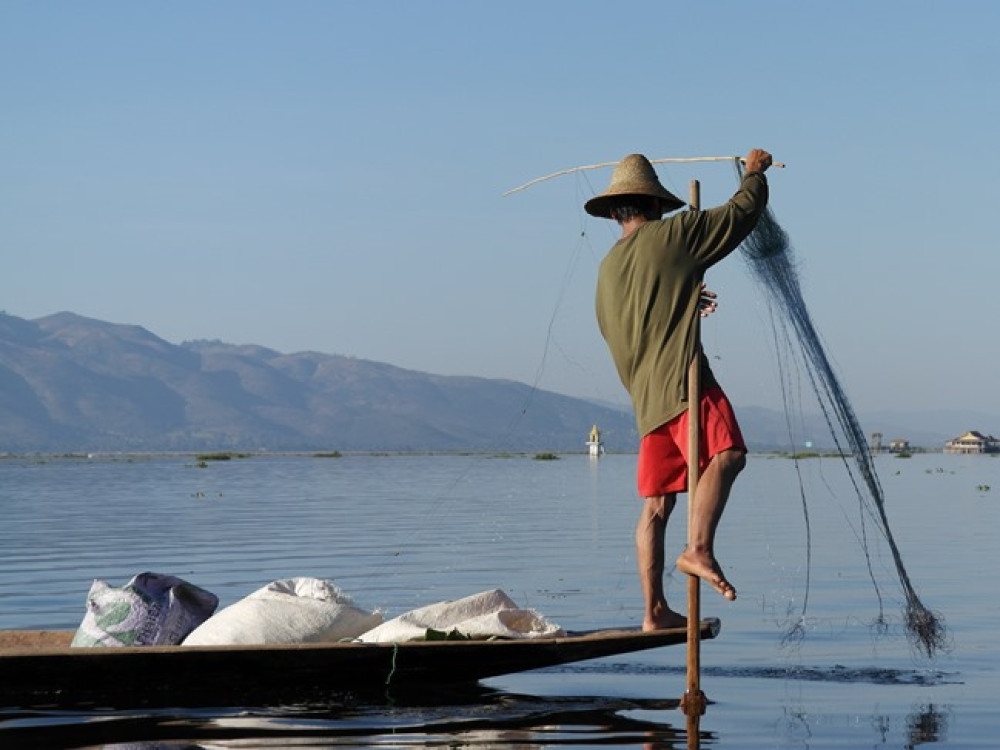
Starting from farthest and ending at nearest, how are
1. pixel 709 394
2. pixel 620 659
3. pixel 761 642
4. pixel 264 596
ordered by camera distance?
pixel 761 642
pixel 620 659
pixel 264 596
pixel 709 394

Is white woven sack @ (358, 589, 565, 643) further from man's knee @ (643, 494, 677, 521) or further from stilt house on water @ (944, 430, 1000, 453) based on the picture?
stilt house on water @ (944, 430, 1000, 453)

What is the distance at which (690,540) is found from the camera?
827cm

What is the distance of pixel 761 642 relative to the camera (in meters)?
11.8

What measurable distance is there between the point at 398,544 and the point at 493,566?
405 centimetres

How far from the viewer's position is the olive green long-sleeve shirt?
8344 millimetres

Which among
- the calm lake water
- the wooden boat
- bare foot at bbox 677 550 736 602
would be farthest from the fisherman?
the calm lake water

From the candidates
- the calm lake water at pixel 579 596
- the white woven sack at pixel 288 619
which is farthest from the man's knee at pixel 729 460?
the white woven sack at pixel 288 619

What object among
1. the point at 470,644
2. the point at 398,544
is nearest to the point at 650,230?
the point at 470,644

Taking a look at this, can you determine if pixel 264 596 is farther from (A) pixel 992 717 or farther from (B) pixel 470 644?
(A) pixel 992 717

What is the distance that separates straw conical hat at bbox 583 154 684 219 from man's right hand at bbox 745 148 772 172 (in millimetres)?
479

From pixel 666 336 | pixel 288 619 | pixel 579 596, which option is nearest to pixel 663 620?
pixel 666 336

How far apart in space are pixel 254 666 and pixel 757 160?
362 centimetres

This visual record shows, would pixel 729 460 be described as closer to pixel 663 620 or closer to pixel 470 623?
pixel 663 620

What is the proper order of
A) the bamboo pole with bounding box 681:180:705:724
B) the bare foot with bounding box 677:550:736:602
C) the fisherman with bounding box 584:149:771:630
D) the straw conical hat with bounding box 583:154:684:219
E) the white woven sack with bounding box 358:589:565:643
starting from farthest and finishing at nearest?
the white woven sack with bounding box 358:589:565:643 < the straw conical hat with bounding box 583:154:684:219 < the fisherman with bounding box 584:149:771:630 < the bamboo pole with bounding box 681:180:705:724 < the bare foot with bounding box 677:550:736:602
